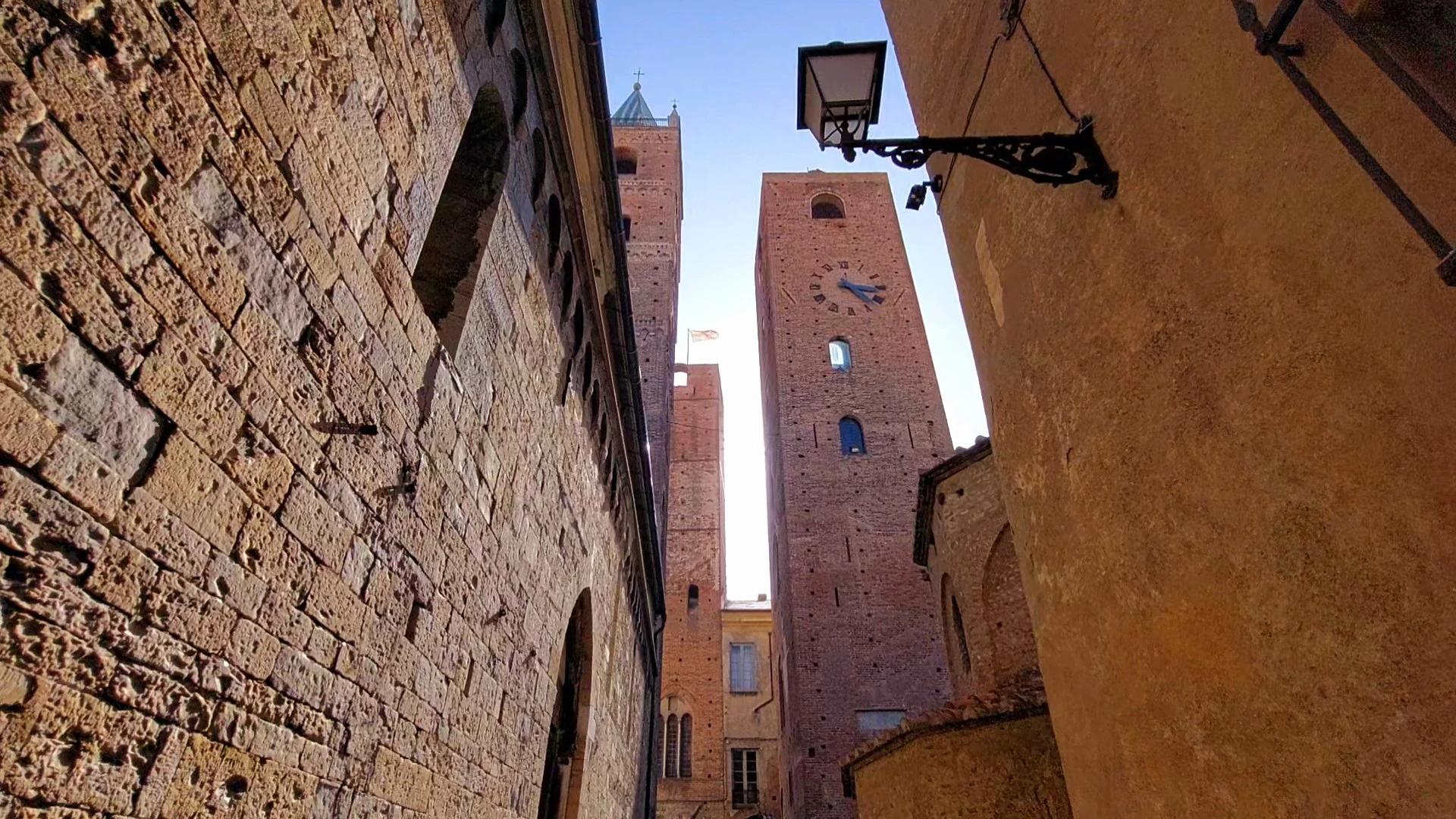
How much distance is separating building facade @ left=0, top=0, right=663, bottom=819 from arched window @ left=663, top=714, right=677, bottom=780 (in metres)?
19.8

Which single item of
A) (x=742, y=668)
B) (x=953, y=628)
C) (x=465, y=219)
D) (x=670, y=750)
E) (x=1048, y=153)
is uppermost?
(x=742, y=668)

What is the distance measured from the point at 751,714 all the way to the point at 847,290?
1375 cm

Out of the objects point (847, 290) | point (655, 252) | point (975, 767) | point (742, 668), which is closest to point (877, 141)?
point (975, 767)

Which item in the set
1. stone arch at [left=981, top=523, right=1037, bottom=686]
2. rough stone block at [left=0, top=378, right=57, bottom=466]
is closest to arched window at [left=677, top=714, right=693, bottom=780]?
stone arch at [left=981, top=523, right=1037, bottom=686]

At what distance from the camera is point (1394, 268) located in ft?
5.73

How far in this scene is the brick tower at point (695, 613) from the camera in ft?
73.5

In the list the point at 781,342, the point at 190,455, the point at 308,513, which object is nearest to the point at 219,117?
the point at 190,455

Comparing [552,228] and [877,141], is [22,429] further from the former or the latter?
[552,228]

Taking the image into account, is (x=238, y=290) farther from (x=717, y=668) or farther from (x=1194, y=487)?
(x=717, y=668)

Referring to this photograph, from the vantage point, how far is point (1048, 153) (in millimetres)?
3100

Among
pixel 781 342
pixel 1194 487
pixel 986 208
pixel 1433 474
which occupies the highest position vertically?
pixel 781 342

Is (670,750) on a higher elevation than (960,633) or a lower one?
higher

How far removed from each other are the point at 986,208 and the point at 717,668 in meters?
22.3

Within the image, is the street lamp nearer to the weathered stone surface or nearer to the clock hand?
the weathered stone surface
